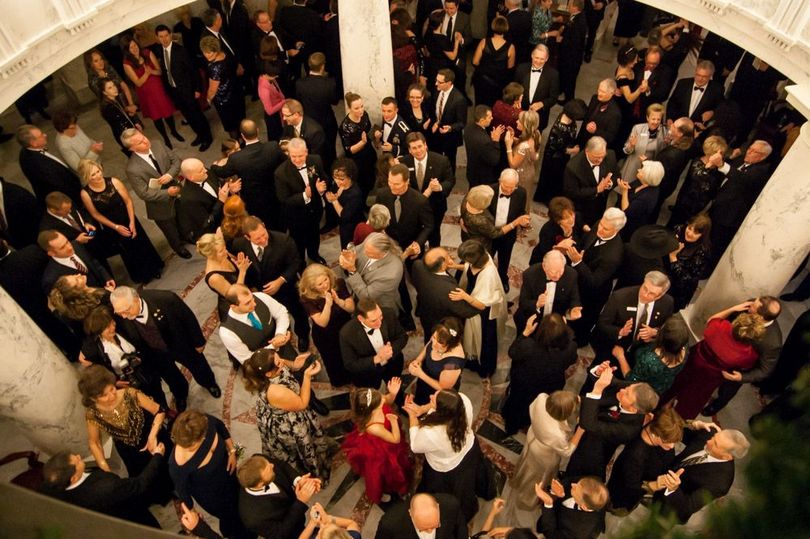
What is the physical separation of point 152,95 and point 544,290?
6.17m

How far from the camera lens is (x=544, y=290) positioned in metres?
4.91

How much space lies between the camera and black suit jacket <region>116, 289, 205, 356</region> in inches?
188

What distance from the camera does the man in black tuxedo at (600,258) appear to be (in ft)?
16.3

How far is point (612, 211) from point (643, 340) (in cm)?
108

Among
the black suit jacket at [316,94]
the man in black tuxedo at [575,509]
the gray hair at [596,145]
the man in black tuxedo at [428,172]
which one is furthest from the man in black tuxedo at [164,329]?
the gray hair at [596,145]

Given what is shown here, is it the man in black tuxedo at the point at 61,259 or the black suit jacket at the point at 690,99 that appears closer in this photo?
the man in black tuxedo at the point at 61,259

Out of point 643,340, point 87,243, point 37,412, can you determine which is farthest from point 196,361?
point 643,340

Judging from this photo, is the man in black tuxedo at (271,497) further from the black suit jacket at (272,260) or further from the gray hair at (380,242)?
the black suit jacket at (272,260)

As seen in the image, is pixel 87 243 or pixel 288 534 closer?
pixel 288 534

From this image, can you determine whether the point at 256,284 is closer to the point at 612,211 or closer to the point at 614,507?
the point at 612,211

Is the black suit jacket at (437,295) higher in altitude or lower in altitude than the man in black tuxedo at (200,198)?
higher

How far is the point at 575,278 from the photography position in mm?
4867

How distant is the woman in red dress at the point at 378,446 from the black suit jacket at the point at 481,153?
2894 millimetres

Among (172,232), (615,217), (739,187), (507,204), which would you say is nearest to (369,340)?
(507,204)
